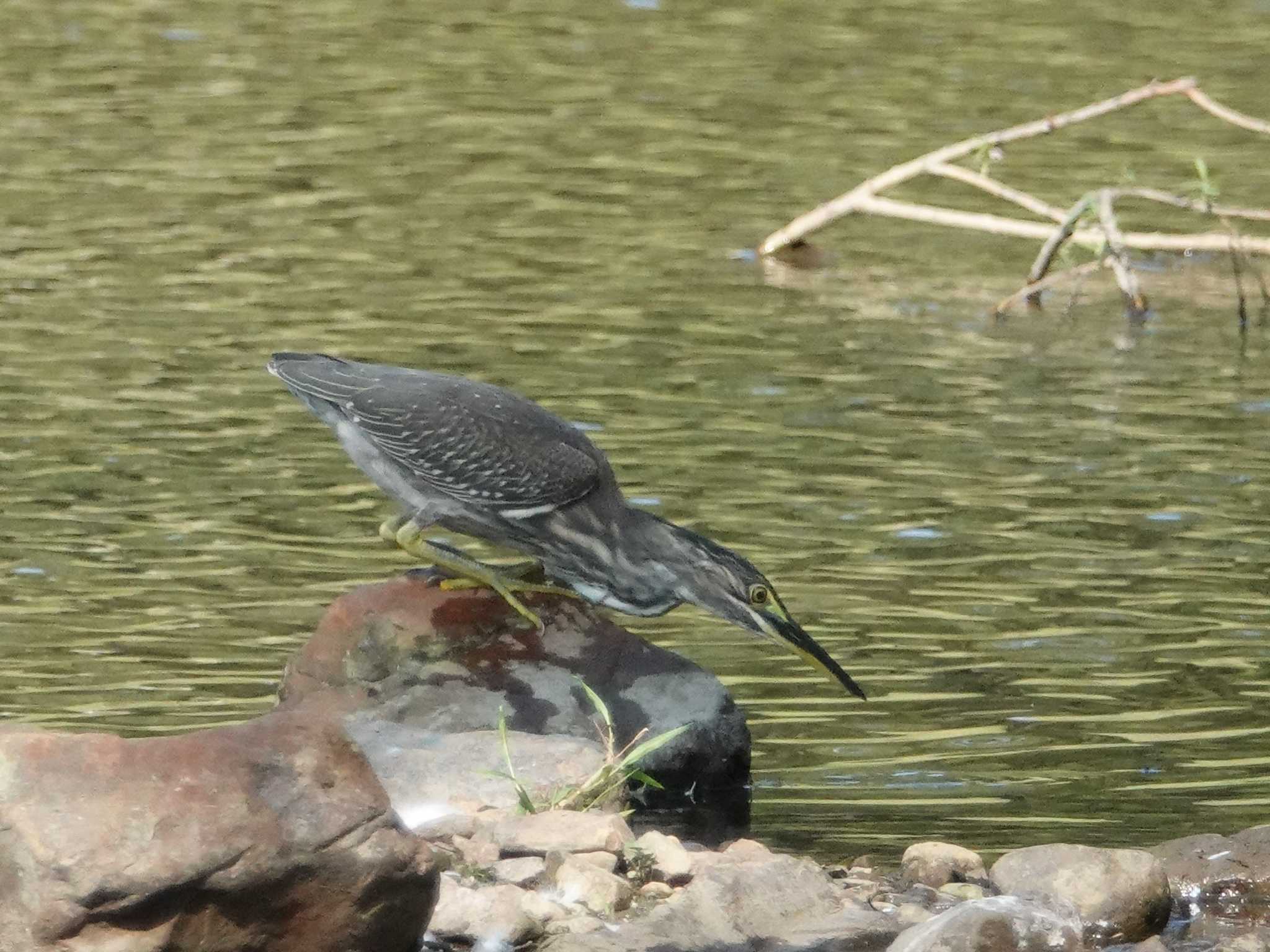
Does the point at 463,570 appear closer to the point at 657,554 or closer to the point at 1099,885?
the point at 657,554

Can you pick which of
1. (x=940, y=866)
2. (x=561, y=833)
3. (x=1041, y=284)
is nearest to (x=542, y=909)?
(x=561, y=833)

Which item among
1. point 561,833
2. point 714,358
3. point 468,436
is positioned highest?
point 468,436

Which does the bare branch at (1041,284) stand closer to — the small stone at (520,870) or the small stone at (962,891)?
the small stone at (962,891)

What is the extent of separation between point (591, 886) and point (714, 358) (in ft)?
24.3

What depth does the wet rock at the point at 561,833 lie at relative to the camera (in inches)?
272

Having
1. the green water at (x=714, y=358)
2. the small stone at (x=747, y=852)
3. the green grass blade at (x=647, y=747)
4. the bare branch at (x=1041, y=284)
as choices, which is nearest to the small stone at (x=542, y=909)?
the small stone at (x=747, y=852)

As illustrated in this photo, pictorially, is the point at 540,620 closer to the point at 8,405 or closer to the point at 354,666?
Result: the point at 354,666

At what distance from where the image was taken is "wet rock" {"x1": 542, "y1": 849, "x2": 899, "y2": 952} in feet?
21.4

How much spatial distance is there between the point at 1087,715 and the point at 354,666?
2.63 m

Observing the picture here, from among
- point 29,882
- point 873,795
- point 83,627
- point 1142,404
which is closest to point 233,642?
point 83,627

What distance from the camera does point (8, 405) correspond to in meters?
12.5

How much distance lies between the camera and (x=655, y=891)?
681cm

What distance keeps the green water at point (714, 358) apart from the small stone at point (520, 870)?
1078mm

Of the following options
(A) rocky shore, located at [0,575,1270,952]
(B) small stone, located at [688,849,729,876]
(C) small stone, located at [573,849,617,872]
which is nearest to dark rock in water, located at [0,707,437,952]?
(A) rocky shore, located at [0,575,1270,952]
